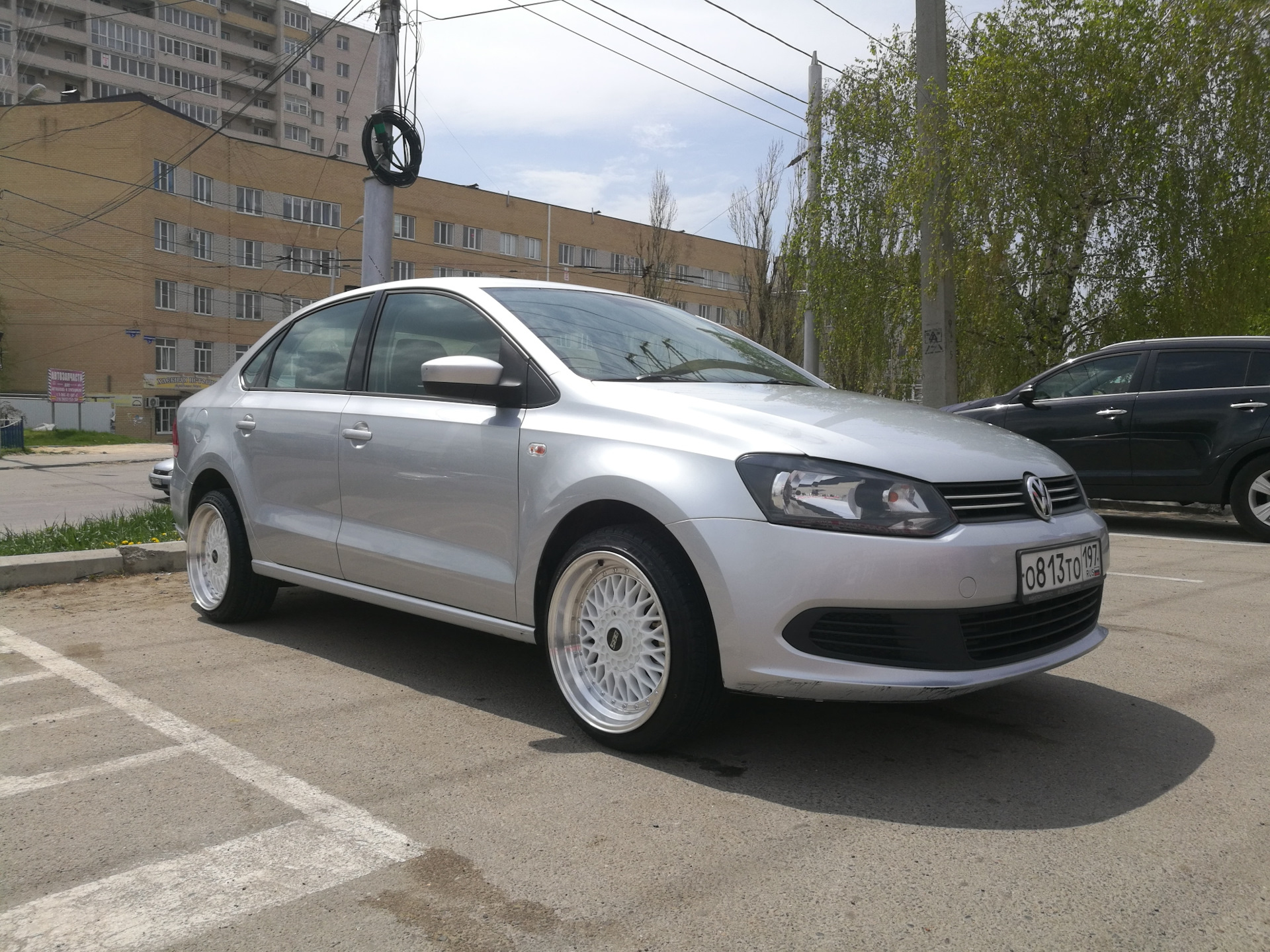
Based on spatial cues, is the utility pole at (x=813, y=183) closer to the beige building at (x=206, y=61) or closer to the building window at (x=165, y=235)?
the building window at (x=165, y=235)

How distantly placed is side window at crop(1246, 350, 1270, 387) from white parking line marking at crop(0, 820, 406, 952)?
8.82 metres

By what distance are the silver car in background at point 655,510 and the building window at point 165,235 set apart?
50.4 m

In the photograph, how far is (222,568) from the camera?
5418mm

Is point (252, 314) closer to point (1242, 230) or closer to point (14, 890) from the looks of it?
point (1242, 230)

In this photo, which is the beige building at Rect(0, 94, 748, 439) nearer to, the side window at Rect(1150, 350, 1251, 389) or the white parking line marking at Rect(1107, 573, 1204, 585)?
the side window at Rect(1150, 350, 1251, 389)

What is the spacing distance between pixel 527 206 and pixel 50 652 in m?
61.9

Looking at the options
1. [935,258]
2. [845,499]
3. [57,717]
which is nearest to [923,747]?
[845,499]

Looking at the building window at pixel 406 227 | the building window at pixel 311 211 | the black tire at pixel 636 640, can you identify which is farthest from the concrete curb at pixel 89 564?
the building window at pixel 406 227

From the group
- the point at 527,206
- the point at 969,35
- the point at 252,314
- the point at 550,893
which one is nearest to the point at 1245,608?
the point at 550,893

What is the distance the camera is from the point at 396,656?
15.9 feet

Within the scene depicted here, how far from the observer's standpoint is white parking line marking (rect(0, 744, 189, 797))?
3220 millimetres

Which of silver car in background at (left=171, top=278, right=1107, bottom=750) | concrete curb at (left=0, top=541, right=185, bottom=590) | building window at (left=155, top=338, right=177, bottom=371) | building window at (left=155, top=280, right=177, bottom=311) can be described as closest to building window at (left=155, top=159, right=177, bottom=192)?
building window at (left=155, top=280, right=177, bottom=311)

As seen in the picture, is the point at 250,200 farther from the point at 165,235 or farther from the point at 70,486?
the point at 70,486

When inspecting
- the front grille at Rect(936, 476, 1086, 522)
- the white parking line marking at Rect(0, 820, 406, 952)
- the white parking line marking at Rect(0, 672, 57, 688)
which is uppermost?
the front grille at Rect(936, 476, 1086, 522)
